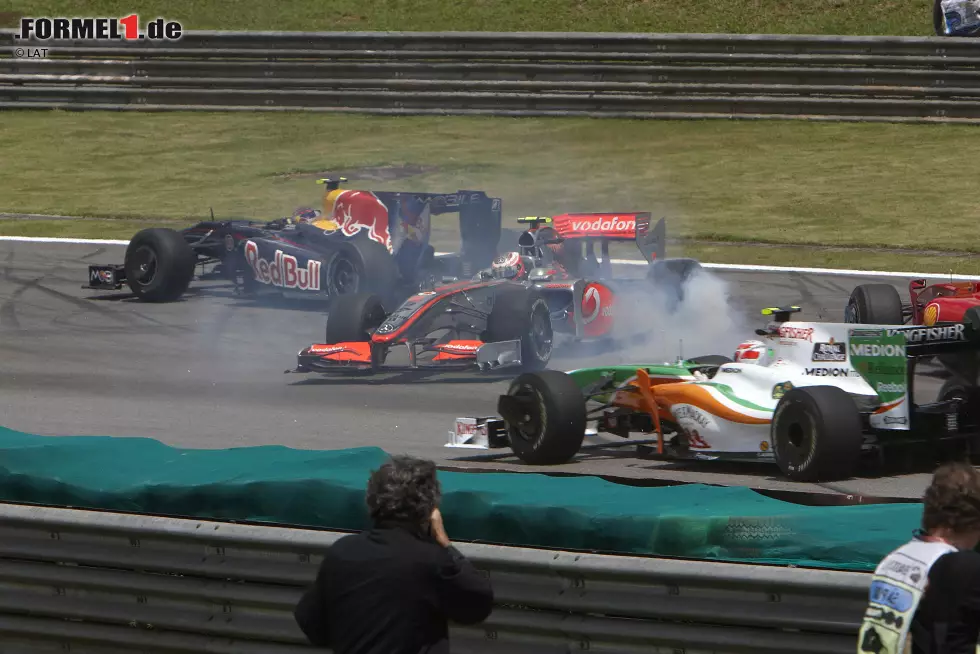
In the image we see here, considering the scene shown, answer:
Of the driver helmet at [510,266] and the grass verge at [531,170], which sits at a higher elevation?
the grass verge at [531,170]

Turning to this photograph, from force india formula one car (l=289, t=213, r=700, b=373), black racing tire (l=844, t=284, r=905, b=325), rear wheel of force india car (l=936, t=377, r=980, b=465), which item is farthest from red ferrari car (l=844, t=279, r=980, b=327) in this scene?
rear wheel of force india car (l=936, t=377, r=980, b=465)

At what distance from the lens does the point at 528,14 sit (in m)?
27.9

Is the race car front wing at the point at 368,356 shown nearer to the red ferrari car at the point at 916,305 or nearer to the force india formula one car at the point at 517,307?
the force india formula one car at the point at 517,307

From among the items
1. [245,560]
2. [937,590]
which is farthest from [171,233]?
[937,590]

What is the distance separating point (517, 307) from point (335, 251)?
129 inches

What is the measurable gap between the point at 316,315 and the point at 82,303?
2.61 m

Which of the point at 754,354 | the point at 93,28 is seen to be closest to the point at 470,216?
the point at 754,354

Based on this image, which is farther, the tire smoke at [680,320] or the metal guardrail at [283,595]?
the tire smoke at [680,320]

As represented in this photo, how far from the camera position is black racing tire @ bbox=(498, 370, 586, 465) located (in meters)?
9.48

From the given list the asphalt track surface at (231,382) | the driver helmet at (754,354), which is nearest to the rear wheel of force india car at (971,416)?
the asphalt track surface at (231,382)

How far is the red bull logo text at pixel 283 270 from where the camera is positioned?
51.5ft

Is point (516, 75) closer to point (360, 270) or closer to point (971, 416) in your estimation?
point (360, 270)

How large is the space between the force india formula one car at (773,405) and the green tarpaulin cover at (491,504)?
2.50m

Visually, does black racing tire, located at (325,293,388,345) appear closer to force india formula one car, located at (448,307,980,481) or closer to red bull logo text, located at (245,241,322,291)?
red bull logo text, located at (245,241,322,291)
